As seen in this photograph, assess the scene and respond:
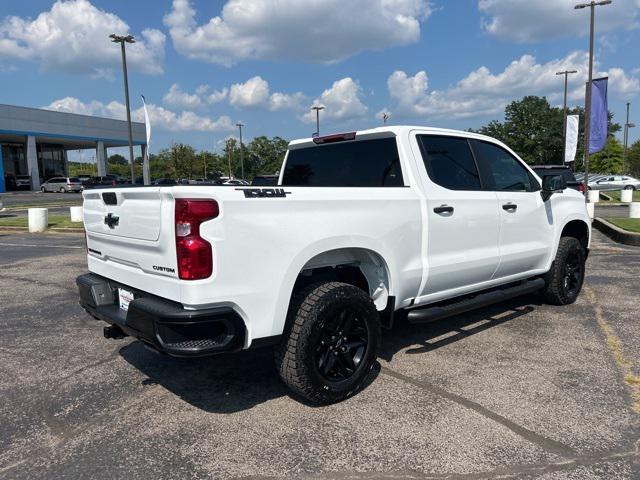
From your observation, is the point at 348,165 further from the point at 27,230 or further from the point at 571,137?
the point at 571,137

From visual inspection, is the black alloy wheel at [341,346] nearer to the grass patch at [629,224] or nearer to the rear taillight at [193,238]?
the rear taillight at [193,238]

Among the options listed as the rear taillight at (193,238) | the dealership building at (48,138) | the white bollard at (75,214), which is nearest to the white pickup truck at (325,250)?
the rear taillight at (193,238)

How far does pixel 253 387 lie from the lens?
3.80 m

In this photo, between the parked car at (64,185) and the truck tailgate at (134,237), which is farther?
the parked car at (64,185)

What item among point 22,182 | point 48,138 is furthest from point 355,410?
point 22,182

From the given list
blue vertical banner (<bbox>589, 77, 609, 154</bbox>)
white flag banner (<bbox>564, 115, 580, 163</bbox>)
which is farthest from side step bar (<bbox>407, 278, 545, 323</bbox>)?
white flag banner (<bbox>564, 115, 580, 163</bbox>)

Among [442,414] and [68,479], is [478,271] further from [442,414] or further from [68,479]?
[68,479]

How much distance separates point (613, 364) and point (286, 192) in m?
3.02

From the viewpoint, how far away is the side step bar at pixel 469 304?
3.99 metres

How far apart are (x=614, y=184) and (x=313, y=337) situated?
41.8 m

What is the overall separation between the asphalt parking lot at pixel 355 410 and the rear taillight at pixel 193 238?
1.04 metres

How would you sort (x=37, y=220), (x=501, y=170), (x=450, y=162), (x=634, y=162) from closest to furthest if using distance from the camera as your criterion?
(x=450, y=162) < (x=501, y=170) < (x=37, y=220) < (x=634, y=162)

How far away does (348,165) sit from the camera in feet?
14.9

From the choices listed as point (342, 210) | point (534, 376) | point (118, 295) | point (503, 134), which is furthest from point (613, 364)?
point (503, 134)
